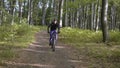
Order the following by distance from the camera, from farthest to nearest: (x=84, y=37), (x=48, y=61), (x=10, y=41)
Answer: (x=84, y=37)
(x=10, y=41)
(x=48, y=61)

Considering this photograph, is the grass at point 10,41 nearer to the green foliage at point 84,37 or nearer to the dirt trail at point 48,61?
the dirt trail at point 48,61

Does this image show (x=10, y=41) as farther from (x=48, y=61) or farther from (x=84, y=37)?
(x=48, y=61)

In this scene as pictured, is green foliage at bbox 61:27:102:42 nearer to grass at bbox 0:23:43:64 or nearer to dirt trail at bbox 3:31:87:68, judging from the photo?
grass at bbox 0:23:43:64

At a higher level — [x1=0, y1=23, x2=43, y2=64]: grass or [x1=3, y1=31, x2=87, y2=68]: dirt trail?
[x1=0, y1=23, x2=43, y2=64]: grass

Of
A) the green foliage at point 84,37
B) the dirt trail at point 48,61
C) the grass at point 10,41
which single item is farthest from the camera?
the green foliage at point 84,37

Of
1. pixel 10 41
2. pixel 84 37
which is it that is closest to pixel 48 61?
pixel 10 41

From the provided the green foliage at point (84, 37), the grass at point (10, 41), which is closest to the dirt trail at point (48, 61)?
the grass at point (10, 41)

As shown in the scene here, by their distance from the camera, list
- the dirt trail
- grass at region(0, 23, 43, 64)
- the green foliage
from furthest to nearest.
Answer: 1. the green foliage
2. grass at region(0, 23, 43, 64)
3. the dirt trail

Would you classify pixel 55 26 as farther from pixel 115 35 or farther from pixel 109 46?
pixel 115 35

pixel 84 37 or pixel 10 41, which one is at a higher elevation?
pixel 10 41

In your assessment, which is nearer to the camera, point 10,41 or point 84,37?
point 10,41

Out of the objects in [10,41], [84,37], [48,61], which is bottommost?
[84,37]

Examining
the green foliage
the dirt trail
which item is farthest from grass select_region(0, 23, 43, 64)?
the green foliage

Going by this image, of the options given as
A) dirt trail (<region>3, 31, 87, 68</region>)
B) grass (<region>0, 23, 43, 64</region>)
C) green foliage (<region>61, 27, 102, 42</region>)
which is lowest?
green foliage (<region>61, 27, 102, 42</region>)
